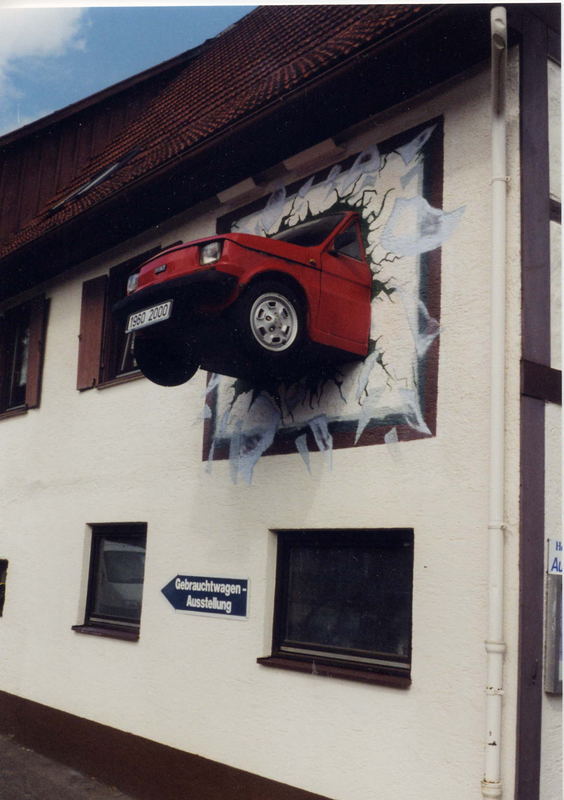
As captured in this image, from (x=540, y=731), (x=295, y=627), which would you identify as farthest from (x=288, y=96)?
(x=540, y=731)

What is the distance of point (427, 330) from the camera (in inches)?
232

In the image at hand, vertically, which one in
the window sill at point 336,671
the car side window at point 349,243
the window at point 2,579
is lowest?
the window sill at point 336,671

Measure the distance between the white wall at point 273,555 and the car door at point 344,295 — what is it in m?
0.67

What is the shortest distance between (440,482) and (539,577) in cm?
80

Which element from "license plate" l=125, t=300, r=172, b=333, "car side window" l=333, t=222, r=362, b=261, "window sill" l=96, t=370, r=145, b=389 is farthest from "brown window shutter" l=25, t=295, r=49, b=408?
"car side window" l=333, t=222, r=362, b=261

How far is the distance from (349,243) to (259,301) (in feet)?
3.26

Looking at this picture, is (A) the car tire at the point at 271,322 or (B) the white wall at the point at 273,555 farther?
(A) the car tire at the point at 271,322

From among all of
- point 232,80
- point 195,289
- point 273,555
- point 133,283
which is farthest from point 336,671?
point 232,80

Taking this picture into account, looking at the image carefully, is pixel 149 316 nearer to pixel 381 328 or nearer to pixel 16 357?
pixel 381 328

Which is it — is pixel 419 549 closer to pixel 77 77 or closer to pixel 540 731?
pixel 540 731

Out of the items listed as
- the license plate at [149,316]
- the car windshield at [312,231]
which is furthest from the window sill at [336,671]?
the car windshield at [312,231]

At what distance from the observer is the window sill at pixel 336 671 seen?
5.56 metres

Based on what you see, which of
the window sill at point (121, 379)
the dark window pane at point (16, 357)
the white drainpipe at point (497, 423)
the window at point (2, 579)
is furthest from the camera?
the dark window pane at point (16, 357)

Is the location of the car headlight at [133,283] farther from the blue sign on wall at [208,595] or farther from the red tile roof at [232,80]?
the blue sign on wall at [208,595]
